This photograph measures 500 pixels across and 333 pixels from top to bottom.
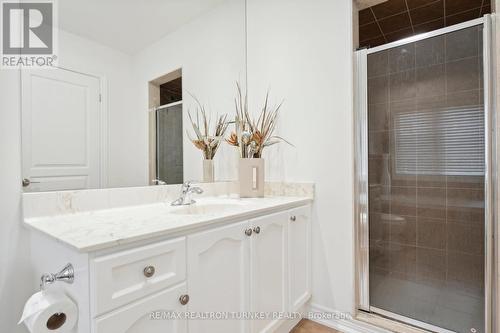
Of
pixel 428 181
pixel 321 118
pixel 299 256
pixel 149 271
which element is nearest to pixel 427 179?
pixel 428 181

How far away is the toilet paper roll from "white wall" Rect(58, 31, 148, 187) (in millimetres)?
612

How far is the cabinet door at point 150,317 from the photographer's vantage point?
69 centimetres

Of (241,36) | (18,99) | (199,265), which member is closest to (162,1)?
(241,36)

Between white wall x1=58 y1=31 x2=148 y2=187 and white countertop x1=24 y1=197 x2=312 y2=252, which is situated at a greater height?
white wall x1=58 y1=31 x2=148 y2=187

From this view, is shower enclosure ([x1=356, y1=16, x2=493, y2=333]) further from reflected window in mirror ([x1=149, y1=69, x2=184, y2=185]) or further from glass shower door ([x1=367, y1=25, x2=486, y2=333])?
reflected window in mirror ([x1=149, y1=69, x2=184, y2=185])

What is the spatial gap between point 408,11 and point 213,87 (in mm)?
1650

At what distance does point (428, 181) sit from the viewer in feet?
4.54

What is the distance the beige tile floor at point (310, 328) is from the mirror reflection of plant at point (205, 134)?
3.88 ft

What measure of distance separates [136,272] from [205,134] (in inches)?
44.9

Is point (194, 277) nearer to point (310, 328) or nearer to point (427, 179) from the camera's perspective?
point (310, 328)

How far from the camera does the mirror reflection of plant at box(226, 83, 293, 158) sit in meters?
1.69

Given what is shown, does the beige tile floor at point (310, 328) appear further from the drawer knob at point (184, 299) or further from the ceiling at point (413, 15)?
the ceiling at point (413, 15)
